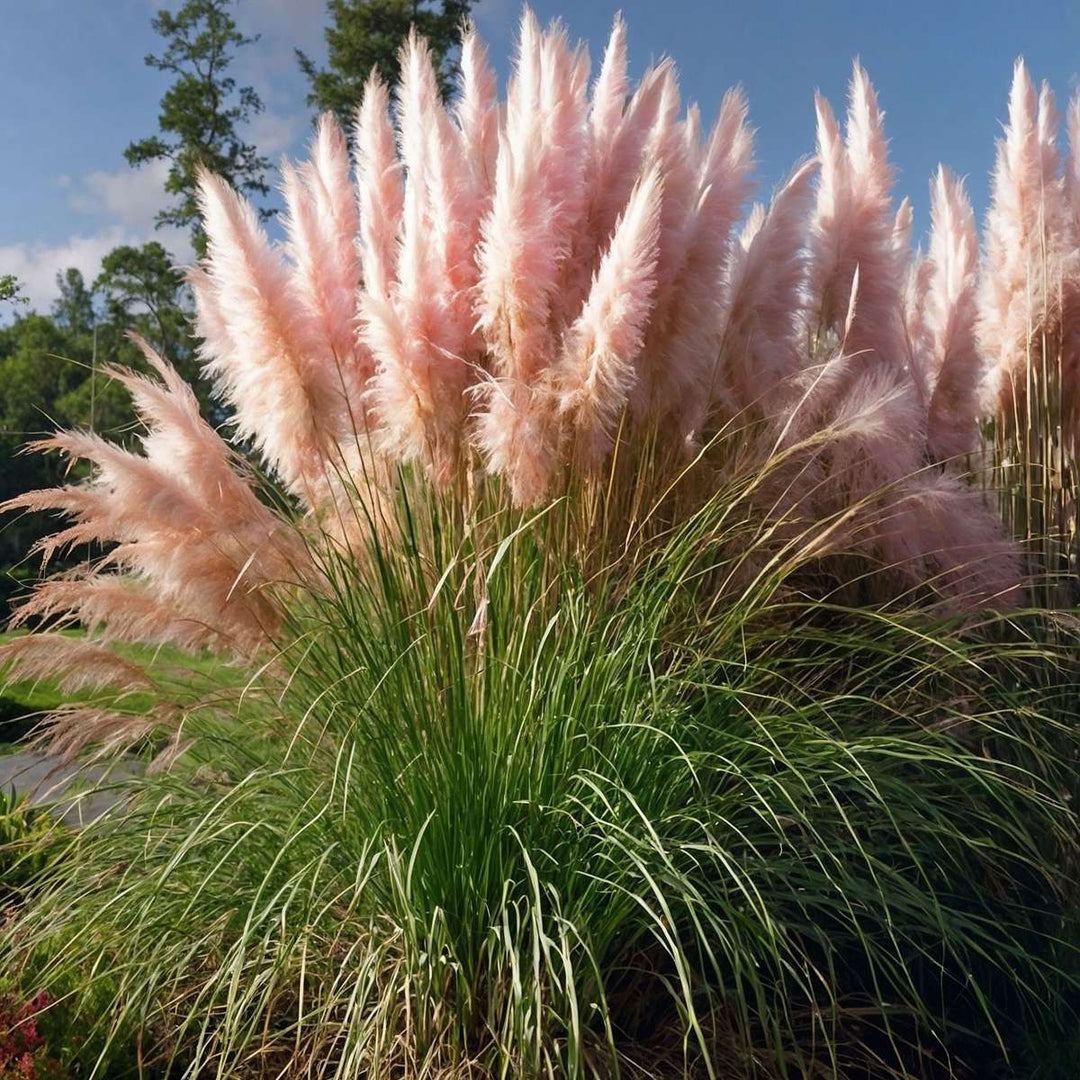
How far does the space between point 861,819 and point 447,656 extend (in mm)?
1008

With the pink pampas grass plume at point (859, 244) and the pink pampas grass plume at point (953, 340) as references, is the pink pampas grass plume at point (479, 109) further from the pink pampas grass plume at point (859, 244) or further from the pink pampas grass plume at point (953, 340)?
the pink pampas grass plume at point (953, 340)

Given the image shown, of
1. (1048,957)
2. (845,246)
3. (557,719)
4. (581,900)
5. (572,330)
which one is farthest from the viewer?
(845,246)

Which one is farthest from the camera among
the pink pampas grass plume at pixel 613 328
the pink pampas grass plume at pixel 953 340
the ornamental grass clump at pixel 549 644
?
the pink pampas grass plume at pixel 953 340

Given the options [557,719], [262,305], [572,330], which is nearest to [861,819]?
[557,719]

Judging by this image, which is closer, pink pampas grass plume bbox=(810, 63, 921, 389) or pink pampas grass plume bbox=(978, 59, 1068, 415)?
pink pampas grass plume bbox=(810, 63, 921, 389)

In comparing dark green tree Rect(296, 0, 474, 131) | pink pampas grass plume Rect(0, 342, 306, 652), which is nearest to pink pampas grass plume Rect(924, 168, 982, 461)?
pink pampas grass plume Rect(0, 342, 306, 652)

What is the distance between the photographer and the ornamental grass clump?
219 centimetres

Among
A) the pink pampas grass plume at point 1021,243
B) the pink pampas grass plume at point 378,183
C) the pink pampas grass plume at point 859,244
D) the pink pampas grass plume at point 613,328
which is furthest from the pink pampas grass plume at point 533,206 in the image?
the pink pampas grass plume at point 1021,243

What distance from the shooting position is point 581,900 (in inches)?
81.1

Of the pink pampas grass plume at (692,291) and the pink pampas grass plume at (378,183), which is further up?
the pink pampas grass plume at (378,183)

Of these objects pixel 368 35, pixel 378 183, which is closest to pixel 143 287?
pixel 368 35

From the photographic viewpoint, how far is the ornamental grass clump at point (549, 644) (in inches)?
86.2

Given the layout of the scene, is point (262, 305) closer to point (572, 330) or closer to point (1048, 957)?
point (572, 330)

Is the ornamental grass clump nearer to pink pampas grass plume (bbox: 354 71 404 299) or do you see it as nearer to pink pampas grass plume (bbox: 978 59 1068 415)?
pink pampas grass plume (bbox: 354 71 404 299)
